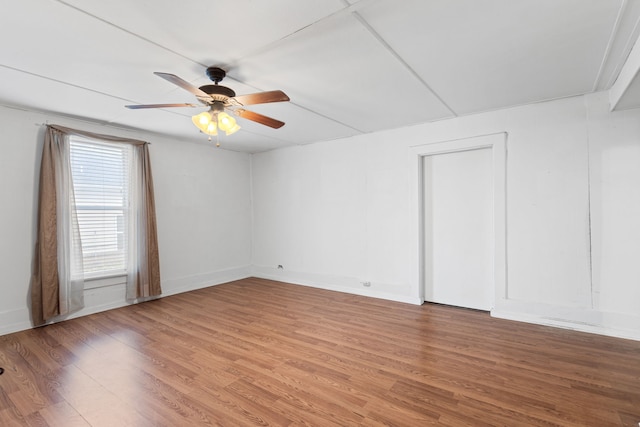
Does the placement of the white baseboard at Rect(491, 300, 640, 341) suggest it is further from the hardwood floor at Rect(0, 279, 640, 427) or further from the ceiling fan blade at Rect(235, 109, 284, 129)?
the ceiling fan blade at Rect(235, 109, 284, 129)

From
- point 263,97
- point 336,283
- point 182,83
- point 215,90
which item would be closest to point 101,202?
point 215,90

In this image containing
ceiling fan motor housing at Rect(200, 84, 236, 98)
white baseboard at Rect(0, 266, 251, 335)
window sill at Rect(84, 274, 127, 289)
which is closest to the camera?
ceiling fan motor housing at Rect(200, 84, 236, 98)

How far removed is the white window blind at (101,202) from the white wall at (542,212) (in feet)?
10.6

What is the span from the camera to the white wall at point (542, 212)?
304 centimetres

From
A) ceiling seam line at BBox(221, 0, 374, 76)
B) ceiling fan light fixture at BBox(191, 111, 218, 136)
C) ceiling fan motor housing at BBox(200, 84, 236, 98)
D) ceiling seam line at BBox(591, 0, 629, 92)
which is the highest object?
ceiling seam line at BBox(221, 0, 374, 76)

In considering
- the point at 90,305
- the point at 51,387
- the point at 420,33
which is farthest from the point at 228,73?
the point at 90,305

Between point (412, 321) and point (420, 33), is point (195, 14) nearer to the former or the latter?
point (420, 33)

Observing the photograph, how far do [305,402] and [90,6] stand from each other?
9.11ft

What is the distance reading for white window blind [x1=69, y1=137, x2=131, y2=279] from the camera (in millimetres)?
3922

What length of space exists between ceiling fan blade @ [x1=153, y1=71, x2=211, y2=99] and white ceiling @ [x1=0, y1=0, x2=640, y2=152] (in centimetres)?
26

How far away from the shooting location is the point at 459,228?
4066mm

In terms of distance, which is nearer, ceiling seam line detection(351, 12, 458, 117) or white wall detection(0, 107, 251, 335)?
ceiling seam line detection(351, 12, 458, 117)

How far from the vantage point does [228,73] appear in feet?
8.41

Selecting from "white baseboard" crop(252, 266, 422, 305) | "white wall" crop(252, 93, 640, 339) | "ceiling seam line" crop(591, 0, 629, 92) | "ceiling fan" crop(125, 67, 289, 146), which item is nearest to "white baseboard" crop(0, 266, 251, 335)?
"white baseboard" crop(252, 266, 422, 305)
